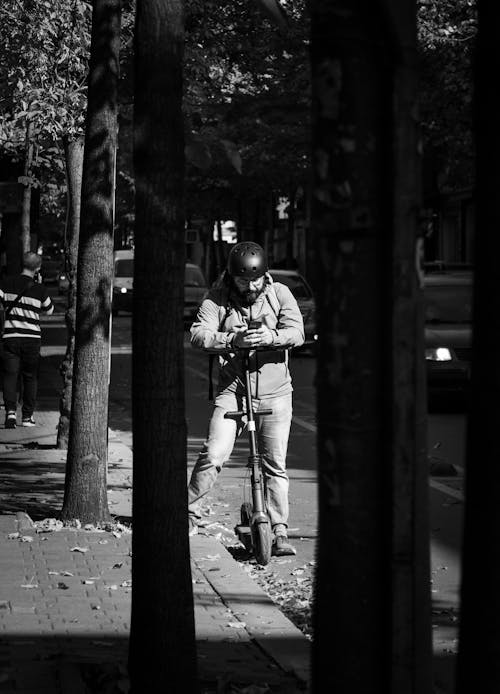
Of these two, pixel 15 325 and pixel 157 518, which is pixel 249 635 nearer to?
pixel 157 518

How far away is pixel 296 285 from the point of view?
29516 millimetres

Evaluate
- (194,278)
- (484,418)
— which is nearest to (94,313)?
(484,418)

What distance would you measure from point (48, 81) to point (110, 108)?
6.44 metres

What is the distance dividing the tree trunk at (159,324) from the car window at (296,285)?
23.6 m

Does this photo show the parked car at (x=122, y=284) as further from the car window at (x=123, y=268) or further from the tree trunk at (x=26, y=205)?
the tree trunk at (x=26, y=205)

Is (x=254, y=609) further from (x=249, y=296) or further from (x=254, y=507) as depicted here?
(x=249, y=296)

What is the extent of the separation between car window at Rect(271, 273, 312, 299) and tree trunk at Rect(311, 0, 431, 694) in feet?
85.3

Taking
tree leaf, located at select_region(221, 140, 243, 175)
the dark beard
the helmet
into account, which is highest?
tree leaf, located at select_region(221, 140, 243, 175)

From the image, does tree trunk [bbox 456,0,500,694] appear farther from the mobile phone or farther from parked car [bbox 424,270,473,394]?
parked car [bbox 424,270,473,394]

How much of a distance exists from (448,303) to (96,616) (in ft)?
42.8

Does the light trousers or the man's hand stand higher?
the man's hand

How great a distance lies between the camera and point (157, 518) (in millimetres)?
5324

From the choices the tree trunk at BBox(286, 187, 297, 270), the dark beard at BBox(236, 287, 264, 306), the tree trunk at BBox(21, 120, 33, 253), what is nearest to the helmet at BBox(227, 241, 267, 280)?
the dark beard at BBox(236, 287, 264, 306)

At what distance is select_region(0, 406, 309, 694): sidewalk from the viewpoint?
17.7ft
